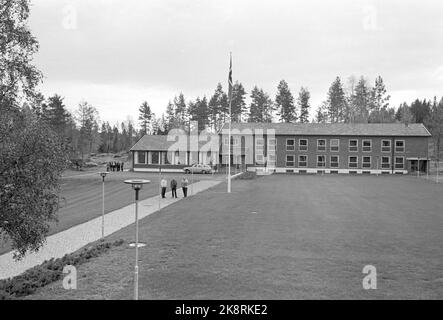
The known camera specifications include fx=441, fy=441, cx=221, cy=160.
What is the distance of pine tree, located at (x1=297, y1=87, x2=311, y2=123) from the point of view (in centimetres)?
10000

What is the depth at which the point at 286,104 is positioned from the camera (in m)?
99.4

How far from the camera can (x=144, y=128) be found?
118 meters

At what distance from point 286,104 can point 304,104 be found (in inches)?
171

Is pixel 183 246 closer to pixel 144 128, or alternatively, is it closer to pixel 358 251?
pixel 358 251

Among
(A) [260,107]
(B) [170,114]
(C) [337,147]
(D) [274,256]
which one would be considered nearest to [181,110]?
(B) [170,114]

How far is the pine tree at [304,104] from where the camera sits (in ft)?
328

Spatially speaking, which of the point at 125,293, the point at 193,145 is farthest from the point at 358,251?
the point at 193,145

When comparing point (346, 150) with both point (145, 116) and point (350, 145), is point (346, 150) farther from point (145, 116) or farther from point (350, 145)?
point (145, 116)

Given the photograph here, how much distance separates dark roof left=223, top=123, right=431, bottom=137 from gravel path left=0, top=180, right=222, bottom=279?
140 ft

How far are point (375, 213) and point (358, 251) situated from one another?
9.91m

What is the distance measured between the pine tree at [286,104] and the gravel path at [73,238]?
73906 millimetres

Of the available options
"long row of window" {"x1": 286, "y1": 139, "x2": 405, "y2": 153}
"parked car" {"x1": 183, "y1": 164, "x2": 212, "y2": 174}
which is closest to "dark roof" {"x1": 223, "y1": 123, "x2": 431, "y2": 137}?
"long row of window" {"x1": 286, "y1": 139, "x2": 405, "y2": 153}

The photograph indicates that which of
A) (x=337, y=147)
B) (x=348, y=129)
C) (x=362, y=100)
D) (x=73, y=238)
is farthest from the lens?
(x=362, y=100)

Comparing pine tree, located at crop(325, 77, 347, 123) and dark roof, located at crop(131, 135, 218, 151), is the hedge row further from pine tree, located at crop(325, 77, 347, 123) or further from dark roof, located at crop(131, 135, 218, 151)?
pine tree, located at crop(325, 77, 347, 123)
